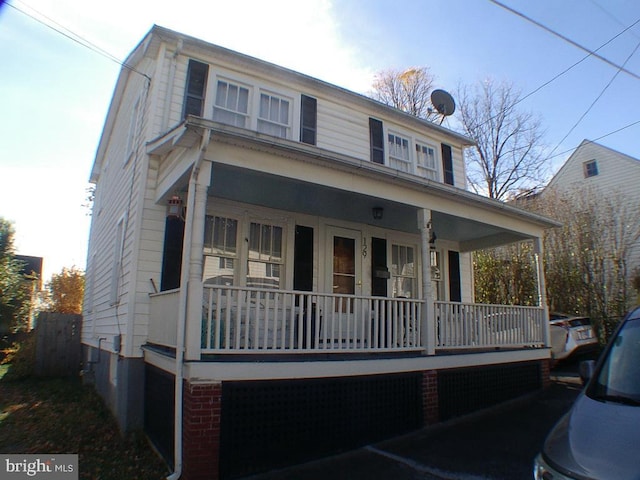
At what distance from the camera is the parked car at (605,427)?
8.28 ft

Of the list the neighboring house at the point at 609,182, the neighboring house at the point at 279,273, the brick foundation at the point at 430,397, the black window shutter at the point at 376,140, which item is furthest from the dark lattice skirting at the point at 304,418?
the neighboring house at the point at 609,182

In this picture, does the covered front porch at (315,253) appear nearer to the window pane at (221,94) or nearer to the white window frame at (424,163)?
the white window frame at (424,163)

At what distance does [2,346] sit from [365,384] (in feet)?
56.7

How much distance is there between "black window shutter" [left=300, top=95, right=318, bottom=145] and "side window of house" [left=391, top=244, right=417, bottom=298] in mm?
3078

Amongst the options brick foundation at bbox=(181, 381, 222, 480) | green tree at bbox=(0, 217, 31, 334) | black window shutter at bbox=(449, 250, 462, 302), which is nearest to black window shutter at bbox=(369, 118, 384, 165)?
black window shutter at bbox=(449, 250, 462, 302)

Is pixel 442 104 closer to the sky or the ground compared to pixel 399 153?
closer to the sky

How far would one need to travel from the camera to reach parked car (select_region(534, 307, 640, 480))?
252 cm

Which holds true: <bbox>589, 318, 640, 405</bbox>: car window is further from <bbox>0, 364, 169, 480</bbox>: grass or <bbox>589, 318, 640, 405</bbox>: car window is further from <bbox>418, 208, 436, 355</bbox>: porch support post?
<bbox>0, 364, 169, 480</bbox>: grass

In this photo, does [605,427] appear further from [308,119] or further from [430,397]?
[308,119]

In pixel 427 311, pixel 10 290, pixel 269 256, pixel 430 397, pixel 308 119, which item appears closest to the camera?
pixel 430 397

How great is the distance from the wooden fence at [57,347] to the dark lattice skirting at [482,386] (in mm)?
12150

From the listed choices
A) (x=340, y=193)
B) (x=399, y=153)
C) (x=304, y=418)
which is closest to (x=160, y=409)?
(x=304, y=418)

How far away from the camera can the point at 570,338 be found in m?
10.5

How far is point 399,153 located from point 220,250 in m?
5.34
